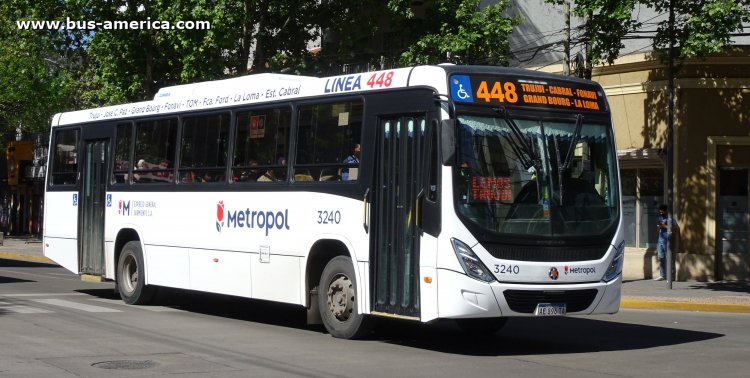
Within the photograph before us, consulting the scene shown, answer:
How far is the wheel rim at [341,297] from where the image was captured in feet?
43.6

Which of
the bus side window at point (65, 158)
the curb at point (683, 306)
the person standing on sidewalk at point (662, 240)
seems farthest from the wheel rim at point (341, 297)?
the person standing on sidewalk at point (662, 240)

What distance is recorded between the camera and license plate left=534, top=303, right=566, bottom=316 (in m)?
11.9

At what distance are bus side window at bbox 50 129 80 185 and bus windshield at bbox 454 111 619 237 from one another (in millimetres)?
10424

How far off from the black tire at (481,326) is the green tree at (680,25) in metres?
8.81

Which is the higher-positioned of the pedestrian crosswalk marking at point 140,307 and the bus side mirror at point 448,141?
the bus side mirror at point 448,141

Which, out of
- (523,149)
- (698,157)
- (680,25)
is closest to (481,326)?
(523,149)

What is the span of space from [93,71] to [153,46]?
2.81 metres

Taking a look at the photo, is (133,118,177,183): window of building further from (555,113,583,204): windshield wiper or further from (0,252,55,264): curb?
(0,252,55,264): curb

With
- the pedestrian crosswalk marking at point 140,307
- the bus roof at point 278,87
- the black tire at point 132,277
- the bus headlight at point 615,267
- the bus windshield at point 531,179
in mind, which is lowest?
the pedestrian crosswalk marking at point 140,307

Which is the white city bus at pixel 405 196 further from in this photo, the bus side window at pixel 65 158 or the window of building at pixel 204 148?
the bus side window at pixel 65 158

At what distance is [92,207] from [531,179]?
9.94 metres

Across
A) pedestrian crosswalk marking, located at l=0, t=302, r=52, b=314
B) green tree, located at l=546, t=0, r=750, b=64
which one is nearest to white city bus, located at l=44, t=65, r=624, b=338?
pedestrian crosswalk marking, located at l=0, t=302, r=52, b=314

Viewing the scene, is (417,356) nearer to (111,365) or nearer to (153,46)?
(111,365)

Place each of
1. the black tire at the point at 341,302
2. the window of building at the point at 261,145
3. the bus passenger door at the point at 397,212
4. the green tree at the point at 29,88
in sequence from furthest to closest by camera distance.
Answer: the green tree at the point at 29,88 < the window of building at the point at 261,145 < the black tire at the point at 341,302 < the bus passenger door at the point at 397,212
